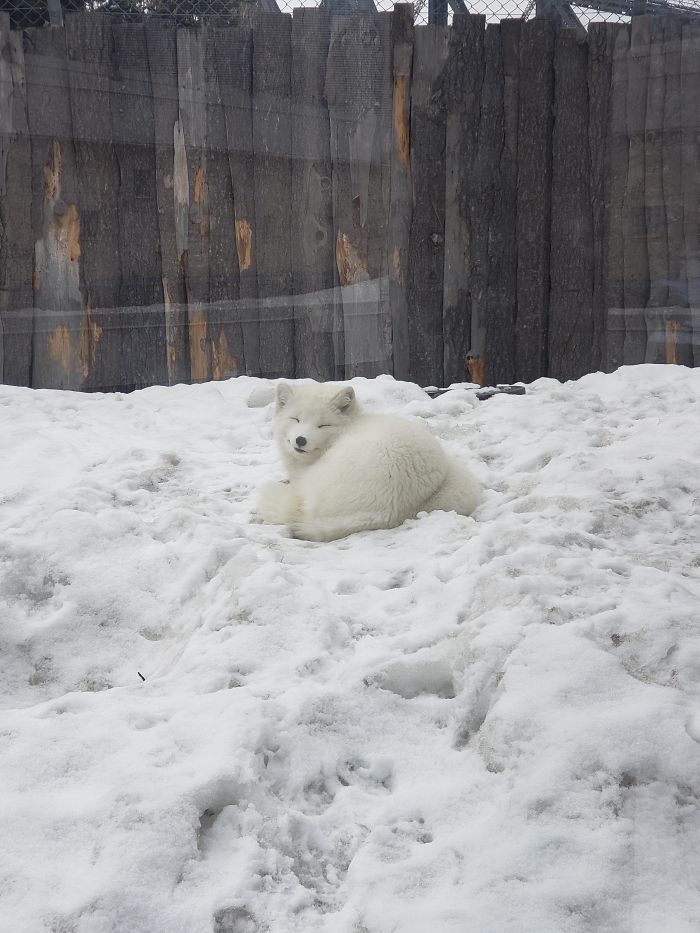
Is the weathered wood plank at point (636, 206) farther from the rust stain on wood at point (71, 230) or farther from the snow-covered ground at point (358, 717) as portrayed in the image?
the rust stain on wood at point (71, 230)

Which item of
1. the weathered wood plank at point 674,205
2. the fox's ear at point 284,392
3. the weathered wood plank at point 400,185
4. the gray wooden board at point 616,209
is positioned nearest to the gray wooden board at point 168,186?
the weathered wood plank at point 400,185

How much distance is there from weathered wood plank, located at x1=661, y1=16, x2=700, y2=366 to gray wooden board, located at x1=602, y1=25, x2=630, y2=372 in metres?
0.30

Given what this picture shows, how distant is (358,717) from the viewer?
2.01 meters

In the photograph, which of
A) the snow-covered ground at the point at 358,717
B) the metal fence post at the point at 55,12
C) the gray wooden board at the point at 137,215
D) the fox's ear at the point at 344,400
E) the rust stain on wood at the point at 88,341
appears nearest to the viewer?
the snow-covered ground at the point at 358,717

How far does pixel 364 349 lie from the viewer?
625cm

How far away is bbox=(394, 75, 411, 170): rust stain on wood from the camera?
585 centimetres

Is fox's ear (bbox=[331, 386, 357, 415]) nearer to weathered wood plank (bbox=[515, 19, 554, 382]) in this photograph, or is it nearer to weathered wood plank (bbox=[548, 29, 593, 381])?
weathered wood plank (bbox=[515, 19, 554, 382])

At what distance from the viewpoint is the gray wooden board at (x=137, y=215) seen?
576 centimetres

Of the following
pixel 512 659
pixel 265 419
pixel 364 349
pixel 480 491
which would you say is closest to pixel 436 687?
pixel 512 659

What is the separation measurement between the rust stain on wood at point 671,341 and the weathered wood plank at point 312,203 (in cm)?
266

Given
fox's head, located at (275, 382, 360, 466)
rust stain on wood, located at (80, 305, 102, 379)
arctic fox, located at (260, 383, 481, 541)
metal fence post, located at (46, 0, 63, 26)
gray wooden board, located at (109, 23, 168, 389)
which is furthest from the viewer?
rust stain on wood, located at (80, 305, 102, 379)

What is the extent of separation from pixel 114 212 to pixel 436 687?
4997 millimetres

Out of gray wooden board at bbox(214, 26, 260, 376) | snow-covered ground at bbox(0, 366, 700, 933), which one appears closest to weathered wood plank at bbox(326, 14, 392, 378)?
gray wooden board at bbox(214, 26, 260, 376)

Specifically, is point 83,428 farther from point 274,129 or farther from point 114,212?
point 274,129
